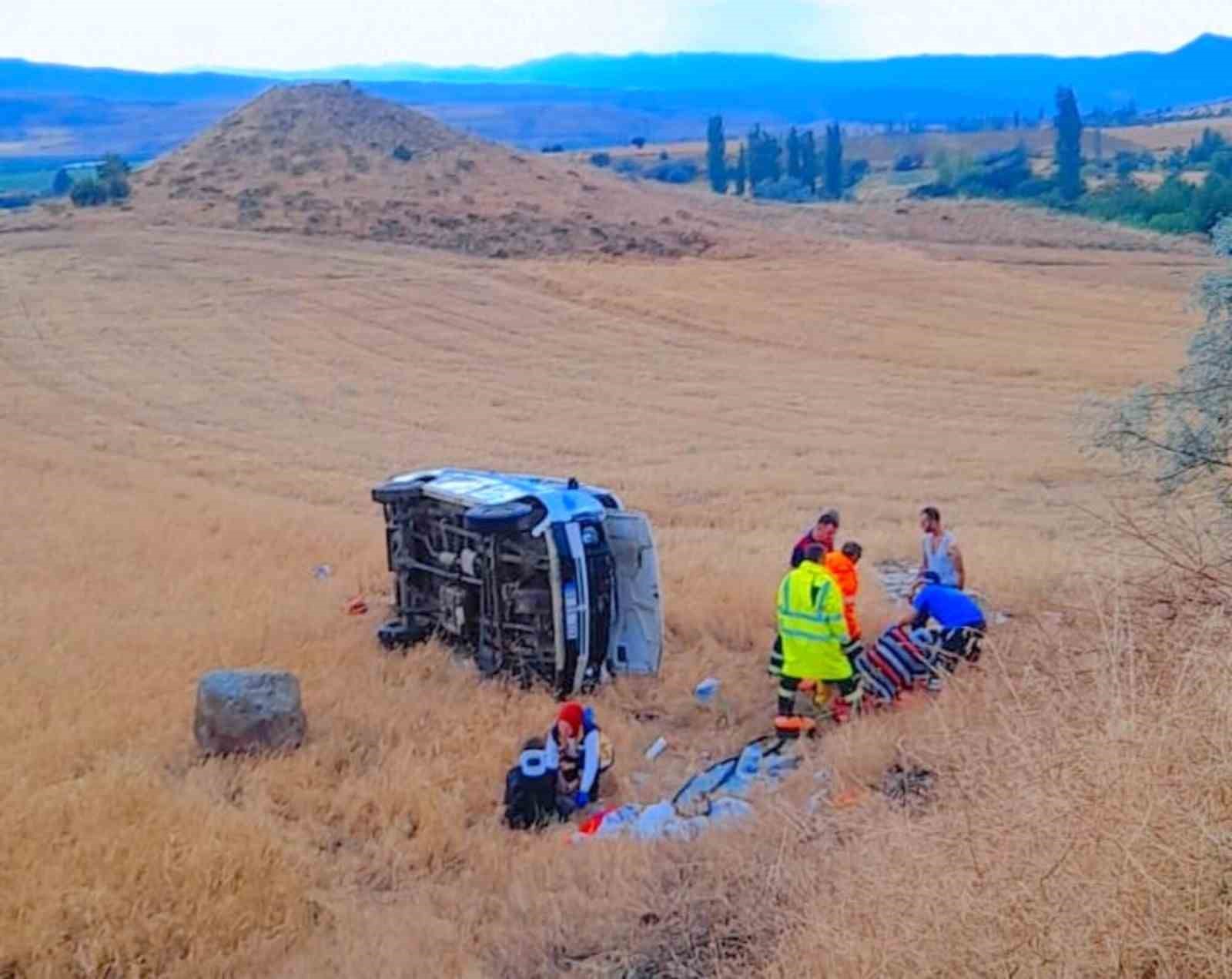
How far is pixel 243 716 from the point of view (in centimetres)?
873

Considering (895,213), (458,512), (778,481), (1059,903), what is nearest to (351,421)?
(778,481)

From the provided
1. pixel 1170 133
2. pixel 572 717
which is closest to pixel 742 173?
pixel 1170 133

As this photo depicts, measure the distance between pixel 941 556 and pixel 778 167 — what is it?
86.9 metres

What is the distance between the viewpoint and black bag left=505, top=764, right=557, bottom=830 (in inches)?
311

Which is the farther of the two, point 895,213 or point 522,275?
point 895,213

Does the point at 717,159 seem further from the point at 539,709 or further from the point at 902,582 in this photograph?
the point at 539,709

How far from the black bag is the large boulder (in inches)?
61.5

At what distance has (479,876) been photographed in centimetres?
706

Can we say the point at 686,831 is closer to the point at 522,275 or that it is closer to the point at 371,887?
the point at 371,887

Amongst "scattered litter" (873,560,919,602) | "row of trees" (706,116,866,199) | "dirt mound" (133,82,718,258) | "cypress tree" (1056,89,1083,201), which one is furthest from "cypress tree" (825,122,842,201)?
"scattered litter" (873,560,919,602)

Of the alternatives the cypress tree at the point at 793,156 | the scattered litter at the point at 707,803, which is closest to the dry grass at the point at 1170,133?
the cypress tree at the point at 793,156

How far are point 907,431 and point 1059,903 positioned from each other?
23789 millimetres

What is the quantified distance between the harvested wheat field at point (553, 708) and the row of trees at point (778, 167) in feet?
189

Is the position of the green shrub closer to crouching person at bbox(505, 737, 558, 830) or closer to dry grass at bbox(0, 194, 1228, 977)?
dry grass at bbox(0, 194, 1228, 977)
